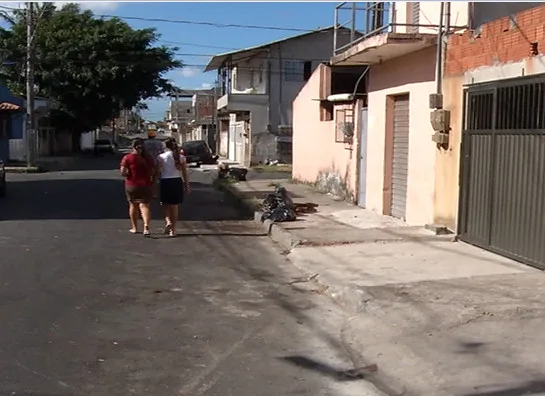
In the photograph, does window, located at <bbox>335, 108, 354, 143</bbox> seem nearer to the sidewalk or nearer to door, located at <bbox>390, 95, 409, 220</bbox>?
door, located at <bbox>390, 95, 409, 220</bbox>

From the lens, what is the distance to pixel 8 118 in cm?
3981

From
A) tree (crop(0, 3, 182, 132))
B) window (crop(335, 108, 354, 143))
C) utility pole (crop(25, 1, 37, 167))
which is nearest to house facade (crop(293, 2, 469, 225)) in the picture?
window (crop(335, 108, 354, 143))

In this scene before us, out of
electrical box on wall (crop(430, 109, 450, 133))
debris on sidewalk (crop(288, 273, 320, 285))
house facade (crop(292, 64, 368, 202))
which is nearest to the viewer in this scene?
debris on sidewalk (crop(288, 273, 320, 285))

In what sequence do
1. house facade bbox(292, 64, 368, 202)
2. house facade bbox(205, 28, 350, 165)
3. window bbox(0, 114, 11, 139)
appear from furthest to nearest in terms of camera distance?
house facade bbox(205, 28, 350, 165) < window bbox(0, 114, 11, 139) < house facade bbox(292, 64, 368, 202)

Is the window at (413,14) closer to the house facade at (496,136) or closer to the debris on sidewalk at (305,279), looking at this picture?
the house facade at (496,136)

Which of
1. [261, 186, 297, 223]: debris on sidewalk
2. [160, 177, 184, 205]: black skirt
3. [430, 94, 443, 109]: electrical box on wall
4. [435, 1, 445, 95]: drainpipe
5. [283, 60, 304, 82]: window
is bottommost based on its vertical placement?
[261, 186, 297, 223]: debris on sidewalk

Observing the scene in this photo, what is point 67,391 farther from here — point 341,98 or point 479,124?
point 341,98

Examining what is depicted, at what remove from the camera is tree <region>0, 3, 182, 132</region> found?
4822 centimetres

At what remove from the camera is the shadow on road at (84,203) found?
1556 cm

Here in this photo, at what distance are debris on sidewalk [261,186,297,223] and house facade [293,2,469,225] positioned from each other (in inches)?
77.2

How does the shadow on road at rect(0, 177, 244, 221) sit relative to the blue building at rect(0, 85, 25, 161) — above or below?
below

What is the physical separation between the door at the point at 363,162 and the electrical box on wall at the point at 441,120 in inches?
196

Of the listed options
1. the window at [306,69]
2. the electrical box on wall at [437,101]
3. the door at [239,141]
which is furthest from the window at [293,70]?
the electrical box on wall at [437,101]

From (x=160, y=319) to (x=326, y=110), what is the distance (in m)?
14.7
